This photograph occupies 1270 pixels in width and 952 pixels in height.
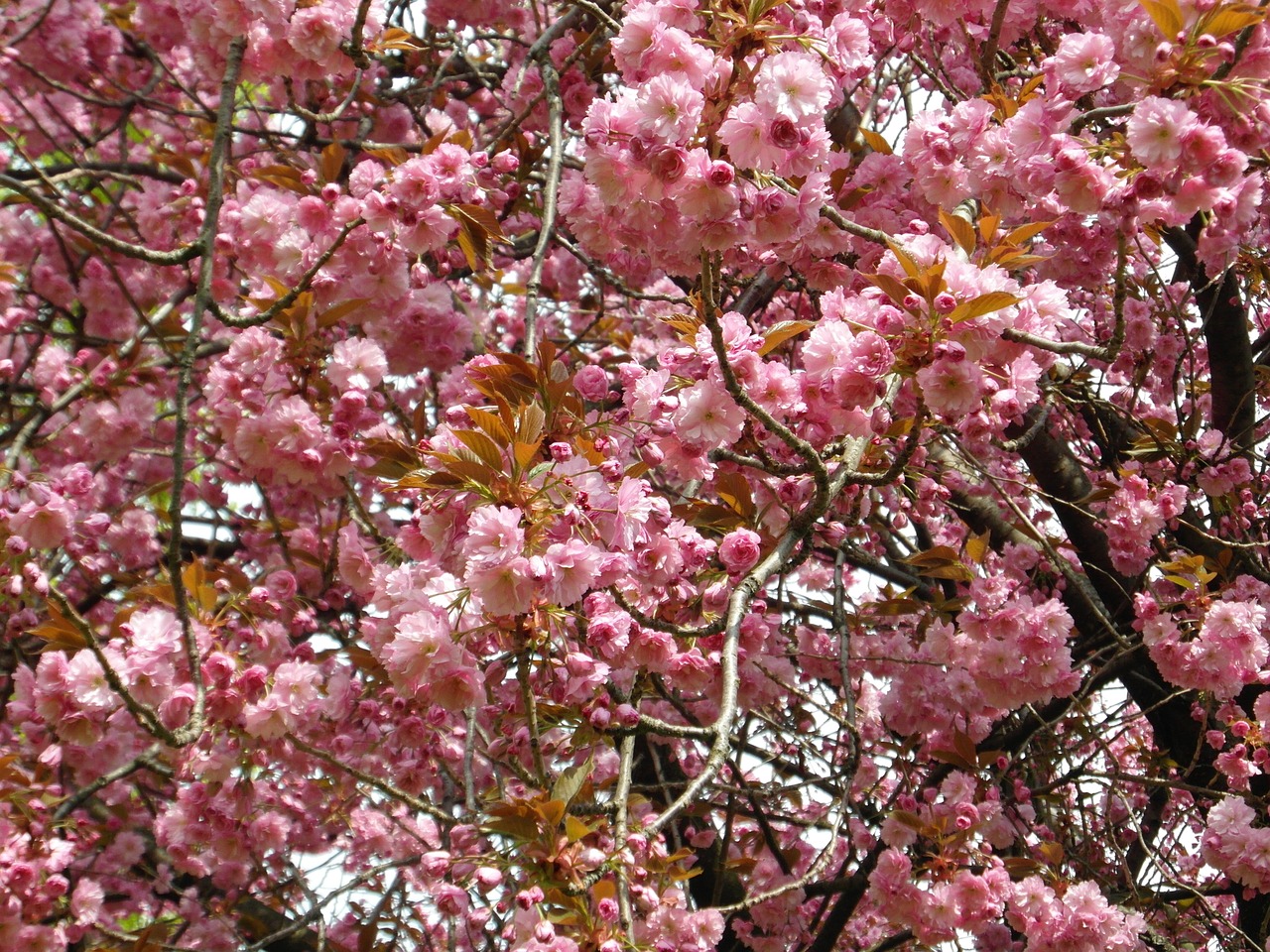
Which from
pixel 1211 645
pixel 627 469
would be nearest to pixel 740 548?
pixel 627 469

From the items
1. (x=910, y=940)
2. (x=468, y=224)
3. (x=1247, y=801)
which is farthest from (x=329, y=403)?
(x=1247, y=801)

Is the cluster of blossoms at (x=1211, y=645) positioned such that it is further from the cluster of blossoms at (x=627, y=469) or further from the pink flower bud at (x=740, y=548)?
the pink flower bud at (x=740, y=548)

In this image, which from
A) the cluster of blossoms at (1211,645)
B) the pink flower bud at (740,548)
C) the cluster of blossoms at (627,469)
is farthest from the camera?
the cluster of blossoms at (1211,645)

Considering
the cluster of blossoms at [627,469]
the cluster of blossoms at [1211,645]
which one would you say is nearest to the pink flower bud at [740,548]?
the cluster of blossoms at [627,469]

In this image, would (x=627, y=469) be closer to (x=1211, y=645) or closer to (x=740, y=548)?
(x=740, y=548)

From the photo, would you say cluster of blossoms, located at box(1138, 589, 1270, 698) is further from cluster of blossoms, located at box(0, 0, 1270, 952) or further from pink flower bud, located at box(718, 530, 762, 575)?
pink flower bud, located at box(718, 530, 762, 575)

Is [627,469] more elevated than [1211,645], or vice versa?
[627,469]

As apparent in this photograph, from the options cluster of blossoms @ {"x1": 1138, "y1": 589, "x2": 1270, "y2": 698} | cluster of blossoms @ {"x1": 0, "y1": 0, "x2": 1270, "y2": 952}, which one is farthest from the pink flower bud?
cluster of blossoms @ {"x1": 1138, "y1": 589, "x2": 1270, "y2": 698}

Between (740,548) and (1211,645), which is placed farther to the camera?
(1211,645)

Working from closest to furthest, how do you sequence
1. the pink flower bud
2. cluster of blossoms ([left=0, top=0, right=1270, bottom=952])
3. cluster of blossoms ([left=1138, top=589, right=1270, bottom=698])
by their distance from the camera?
cluster of blossoms ([left=0, top=0, right=1270, bottom=952]), the pink flower bud, cluster of blossoms ([left=1138, top=589, right=1270, bottom=698])

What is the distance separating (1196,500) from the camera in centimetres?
328

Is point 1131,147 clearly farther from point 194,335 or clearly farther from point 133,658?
point 133,658

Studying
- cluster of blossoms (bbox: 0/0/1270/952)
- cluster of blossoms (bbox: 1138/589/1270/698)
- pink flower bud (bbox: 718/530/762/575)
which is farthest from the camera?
cluster of blossoms (bbox: 1138/589/1270/698)

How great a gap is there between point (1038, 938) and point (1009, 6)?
2.22 meters
